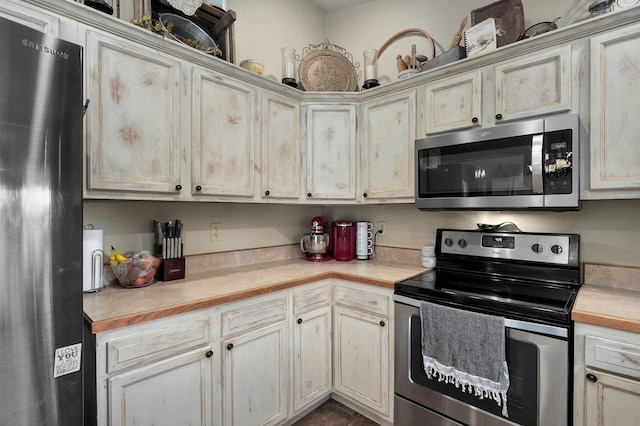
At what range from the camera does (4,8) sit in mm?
1174

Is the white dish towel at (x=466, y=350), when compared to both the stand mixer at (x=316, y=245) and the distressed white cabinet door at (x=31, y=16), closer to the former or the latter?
the stand mixer at (x=316, y=245)

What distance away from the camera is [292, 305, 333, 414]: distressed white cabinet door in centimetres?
185

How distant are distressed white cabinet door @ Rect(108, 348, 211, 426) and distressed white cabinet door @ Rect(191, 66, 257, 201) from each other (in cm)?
86

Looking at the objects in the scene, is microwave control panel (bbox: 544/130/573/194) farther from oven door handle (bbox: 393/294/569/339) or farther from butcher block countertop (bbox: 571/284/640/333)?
oven door handle (bbox: 393/294/569/339)

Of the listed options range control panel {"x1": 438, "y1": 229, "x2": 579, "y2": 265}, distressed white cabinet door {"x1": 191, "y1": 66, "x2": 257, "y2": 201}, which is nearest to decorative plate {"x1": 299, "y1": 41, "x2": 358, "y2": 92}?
distressed white cabinet door {"x1": 191, "y1": 66, "x2": 257, "y2": 201}

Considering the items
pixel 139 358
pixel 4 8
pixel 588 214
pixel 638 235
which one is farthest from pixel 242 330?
pixel 638 235

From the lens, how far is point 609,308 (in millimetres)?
1268

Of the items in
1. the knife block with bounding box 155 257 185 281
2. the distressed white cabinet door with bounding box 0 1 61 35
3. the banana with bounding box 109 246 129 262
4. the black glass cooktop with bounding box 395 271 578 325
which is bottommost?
the black glass cooktop with bounding box 395 271 578 325

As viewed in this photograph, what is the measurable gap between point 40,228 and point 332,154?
175 centimetres


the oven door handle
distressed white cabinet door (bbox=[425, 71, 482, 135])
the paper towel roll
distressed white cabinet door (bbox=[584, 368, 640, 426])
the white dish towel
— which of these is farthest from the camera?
distressed white cabinet door (bbox=[425, 71, 482, 135])

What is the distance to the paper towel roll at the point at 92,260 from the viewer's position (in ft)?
4.86

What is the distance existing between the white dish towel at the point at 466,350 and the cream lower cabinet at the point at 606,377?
10.0 inches

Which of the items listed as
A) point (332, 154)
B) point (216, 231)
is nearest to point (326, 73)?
point (332, 154)

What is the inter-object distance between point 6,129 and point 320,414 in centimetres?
210
